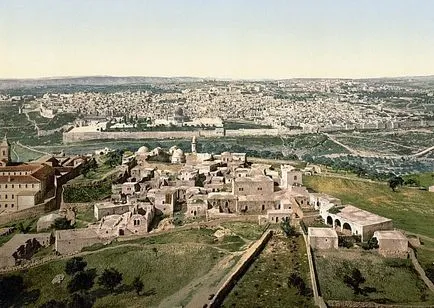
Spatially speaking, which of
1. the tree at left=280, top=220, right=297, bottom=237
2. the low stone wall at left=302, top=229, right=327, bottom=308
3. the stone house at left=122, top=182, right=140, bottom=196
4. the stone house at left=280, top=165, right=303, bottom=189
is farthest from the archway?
the stone house at left=122, top=182, right=140, bottom=196

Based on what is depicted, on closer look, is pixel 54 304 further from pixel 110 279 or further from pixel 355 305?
pixel 355 305

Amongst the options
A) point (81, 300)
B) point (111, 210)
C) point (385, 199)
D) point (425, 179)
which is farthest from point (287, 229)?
point (425, 179)

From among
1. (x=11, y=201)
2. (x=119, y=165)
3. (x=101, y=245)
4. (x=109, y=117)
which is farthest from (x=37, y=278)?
(x=109, y=117)

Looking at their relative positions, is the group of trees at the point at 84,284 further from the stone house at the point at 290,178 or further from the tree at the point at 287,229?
the stone house at the point at 290,178

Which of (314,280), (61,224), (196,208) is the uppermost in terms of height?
(196,208)

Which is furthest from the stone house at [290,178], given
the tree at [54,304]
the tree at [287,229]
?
the tree at [54,304]
